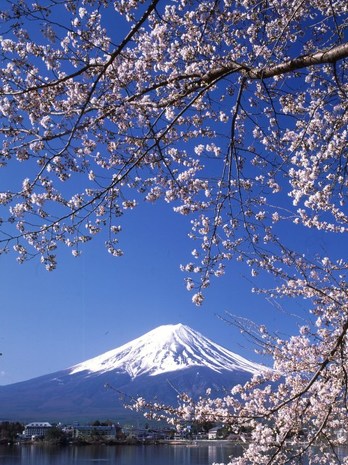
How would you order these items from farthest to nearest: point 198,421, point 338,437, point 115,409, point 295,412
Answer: point 115,409 < point 338,437 < point 198,421 < point 295,412

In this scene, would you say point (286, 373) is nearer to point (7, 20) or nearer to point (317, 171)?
point (317, 171)

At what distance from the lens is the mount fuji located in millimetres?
74188

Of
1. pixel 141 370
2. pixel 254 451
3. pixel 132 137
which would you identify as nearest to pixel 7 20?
pixel 132 137

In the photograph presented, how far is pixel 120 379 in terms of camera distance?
8694 centimetres

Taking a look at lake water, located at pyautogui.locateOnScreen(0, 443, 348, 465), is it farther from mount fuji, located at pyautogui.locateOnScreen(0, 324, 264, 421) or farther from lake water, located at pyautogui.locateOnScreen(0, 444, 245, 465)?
mount fuji, located at pyautogui.locateOnScreen(0, 324, 264, 421)

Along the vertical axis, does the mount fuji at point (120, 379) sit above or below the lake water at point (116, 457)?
above

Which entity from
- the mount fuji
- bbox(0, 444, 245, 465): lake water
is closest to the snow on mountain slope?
the mount fuji

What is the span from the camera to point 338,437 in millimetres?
3088

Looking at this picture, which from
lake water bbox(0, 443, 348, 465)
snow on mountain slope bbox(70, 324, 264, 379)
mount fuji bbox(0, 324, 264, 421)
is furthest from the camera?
snow on mountain slope bbox(70, 324, 264, 379)

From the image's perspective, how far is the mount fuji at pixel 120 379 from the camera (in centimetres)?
7419

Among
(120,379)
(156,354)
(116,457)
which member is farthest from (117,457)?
(156,354)

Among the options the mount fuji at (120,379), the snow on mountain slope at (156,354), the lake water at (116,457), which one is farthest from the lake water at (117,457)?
the snow on mountain slope at (156,354)

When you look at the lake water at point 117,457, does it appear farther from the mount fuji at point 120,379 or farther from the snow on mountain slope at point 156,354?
the snow on mountain slope at point 156,354

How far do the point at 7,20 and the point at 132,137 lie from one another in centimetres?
72
